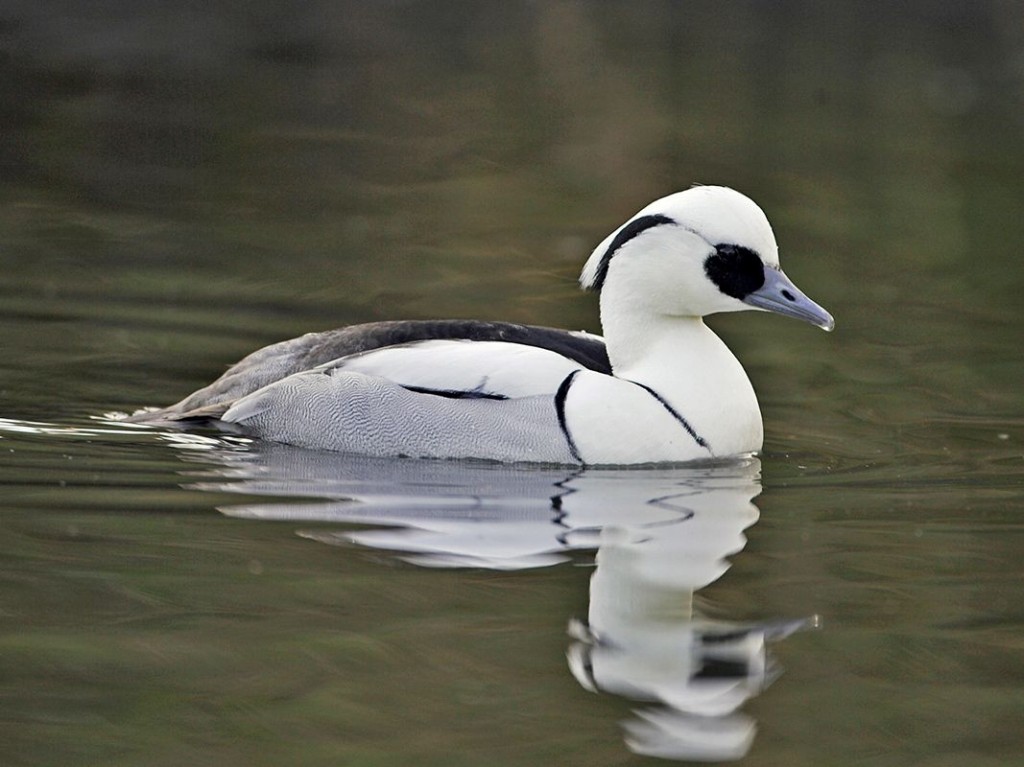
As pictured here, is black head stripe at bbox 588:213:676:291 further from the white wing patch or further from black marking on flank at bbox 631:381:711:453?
black marking on flank at bbox 631:381:711:453

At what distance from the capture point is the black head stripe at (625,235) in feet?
29.1

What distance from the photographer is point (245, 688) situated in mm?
5629

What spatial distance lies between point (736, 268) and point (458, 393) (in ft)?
4.59

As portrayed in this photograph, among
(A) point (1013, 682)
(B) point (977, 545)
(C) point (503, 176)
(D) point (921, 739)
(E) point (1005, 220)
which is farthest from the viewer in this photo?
(C) point (503, 176)

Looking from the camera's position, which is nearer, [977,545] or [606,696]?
[606,696]

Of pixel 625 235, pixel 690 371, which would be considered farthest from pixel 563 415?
pixel 625 235

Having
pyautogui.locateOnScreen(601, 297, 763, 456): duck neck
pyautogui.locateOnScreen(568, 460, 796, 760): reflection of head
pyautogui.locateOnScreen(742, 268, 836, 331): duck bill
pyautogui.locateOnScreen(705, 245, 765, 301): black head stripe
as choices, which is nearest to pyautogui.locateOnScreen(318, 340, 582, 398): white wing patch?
pyautogui.locateOnScreen(601, 297, 763, 456): duck neck

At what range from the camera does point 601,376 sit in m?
8.74

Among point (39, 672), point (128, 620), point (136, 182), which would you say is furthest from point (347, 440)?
point (136, 182)

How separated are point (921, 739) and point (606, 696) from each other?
3.06 feet

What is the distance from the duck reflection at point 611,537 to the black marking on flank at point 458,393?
32cm

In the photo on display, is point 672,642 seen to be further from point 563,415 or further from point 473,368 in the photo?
point 473,368

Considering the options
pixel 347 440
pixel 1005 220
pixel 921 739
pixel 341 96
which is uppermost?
pixel 341 96

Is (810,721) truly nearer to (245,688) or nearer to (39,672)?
(245,688)
